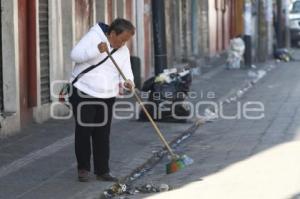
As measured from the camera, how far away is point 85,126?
9.07 metres

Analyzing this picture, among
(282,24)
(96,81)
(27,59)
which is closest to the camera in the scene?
(96,81)

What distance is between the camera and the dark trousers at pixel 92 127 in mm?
9031

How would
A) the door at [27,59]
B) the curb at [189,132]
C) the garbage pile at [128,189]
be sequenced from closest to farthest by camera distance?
the garbage pile at [128,189] → the curb at [189,132] → the door at [27,59]

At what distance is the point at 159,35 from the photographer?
14836mm

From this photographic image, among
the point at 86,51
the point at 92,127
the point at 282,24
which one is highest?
the point at 86,51

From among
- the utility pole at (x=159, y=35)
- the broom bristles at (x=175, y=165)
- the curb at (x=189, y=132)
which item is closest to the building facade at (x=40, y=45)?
the utility pole at (x=159, y=35)

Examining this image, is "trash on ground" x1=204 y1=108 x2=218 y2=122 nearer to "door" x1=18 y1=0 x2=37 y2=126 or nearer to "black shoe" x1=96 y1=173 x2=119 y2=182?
"door" x1=18 y1=0 x2=37 y2=126

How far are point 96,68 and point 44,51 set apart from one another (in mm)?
5436

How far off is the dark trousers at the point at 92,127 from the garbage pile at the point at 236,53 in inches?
692

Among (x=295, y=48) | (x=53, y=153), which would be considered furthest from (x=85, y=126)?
(x=295, y=48)

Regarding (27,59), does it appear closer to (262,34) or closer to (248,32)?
(248,32)

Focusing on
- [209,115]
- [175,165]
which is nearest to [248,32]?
[209,115]

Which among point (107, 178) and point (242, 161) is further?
point (242, 161)

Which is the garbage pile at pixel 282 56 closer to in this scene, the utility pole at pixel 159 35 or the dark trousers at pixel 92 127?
the utility pole at pixel 159 35
